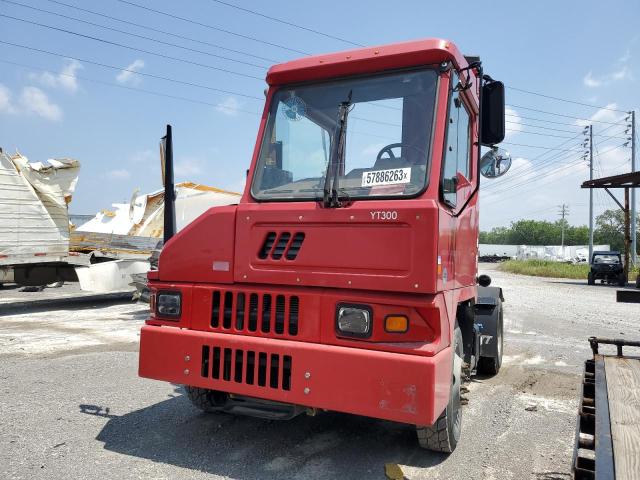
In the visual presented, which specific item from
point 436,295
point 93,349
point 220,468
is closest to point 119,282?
point 93,349

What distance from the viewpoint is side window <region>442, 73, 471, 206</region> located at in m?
3.42

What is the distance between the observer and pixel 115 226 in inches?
515

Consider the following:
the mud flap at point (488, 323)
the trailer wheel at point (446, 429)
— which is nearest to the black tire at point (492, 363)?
the mud flap at point (488, 323)

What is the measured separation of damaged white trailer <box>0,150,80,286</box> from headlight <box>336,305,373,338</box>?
8.86 meters

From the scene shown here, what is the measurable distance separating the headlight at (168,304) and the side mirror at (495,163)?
265 centimetres

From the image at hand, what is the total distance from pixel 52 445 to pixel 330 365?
7.10 ft

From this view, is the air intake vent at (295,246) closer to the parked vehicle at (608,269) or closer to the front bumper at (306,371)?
the front bumper at (306,371)

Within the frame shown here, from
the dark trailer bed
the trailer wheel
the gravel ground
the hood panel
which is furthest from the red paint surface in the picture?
the dark trailer bed

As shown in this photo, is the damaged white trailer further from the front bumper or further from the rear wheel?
the rear wheel

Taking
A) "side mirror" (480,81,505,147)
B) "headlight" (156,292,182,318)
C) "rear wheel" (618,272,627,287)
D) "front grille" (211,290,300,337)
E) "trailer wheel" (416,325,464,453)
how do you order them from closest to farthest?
"front grille" (211,290,300,337)
"trailer wheel" (416,325,464,453)
"headlight" (156,292,182,318)
"side mirror" (480,81,505,147)
"rear wheel" (618,272,627,287)

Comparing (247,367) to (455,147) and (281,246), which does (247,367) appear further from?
(455,147)

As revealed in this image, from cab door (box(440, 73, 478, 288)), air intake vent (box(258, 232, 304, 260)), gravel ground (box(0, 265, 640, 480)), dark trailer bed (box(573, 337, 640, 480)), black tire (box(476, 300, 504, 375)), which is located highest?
cab door (box(440, 73, 478, 288))

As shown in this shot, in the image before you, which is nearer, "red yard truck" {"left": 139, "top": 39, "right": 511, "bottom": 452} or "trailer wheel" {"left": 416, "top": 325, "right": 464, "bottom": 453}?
"red yard truck" {"left": 139, "top": 39, "right": 511, "bottom": 452}

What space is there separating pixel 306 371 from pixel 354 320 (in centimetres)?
43
